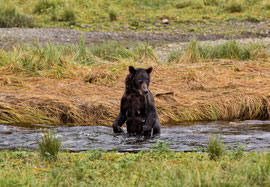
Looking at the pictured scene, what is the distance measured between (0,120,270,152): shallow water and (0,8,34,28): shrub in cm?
1724

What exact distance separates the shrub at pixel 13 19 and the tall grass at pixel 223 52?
12.0 meters

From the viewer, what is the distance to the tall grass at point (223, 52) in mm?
14516

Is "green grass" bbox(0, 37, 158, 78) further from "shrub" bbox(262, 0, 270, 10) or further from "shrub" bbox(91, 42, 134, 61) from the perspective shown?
"shrub" bbox(262, 0, 270, 10)

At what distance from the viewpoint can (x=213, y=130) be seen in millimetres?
8844

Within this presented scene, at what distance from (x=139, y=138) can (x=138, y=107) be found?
50cm

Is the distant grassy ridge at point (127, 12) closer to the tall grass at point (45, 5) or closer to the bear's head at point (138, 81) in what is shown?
the tall grass at point (45, 5)

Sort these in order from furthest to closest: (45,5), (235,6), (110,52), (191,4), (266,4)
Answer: (191,4) < (266,4) < (235,6) < (45,5) < (110,52)

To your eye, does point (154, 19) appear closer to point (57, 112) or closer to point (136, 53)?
point (136, 53)

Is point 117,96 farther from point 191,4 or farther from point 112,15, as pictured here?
point 191,4

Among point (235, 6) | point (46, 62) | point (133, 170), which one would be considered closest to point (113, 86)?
point (46, 62)


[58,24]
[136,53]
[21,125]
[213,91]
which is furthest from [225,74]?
[58,24]

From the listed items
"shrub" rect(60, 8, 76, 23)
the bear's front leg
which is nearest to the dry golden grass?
the bear's front leg

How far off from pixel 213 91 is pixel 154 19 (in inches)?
697

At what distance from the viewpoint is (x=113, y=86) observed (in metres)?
11.2
